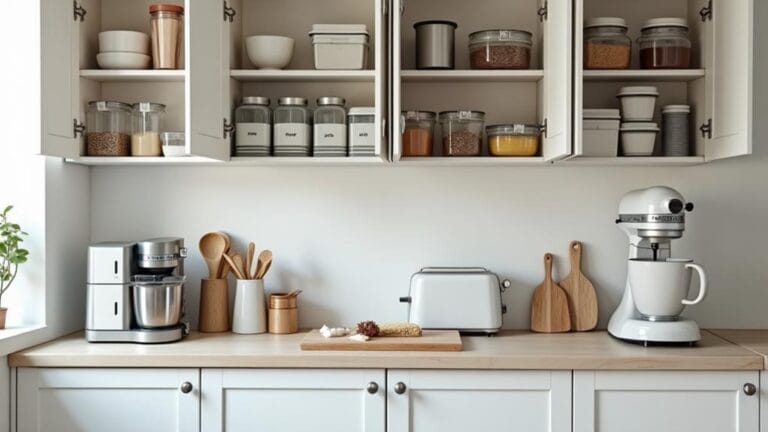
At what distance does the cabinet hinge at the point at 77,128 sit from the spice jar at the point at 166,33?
32 cm

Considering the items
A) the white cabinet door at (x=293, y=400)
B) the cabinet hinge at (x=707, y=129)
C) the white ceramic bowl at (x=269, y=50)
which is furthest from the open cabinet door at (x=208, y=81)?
the cabinet hinge at (x=707, y=129)

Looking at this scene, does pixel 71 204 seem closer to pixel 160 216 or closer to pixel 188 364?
pixel 160 216

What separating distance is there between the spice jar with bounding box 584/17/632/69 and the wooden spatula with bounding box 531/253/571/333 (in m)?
0.73

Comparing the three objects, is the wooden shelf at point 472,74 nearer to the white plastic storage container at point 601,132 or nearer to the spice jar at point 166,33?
the white plastic storage container at point 601,132

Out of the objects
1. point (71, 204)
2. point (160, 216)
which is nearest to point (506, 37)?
point (160, 216)

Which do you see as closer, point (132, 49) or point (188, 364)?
point (188, 364)

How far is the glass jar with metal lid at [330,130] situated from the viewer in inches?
118

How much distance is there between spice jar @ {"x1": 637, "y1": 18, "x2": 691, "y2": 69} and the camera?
119 inches

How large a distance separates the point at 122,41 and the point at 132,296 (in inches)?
34.7

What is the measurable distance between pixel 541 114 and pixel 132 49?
145 cm

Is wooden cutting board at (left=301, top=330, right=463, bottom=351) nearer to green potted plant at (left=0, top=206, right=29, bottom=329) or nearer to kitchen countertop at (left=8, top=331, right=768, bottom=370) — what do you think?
kitchen countertop at (left=8, top=331, right=768, bottom=370)

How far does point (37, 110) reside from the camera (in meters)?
2.68

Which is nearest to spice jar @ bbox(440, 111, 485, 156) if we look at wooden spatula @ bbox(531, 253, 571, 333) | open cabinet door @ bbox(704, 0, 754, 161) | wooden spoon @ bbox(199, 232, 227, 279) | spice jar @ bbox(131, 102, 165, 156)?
wooden spatula @ bbox(531, 253, 571, 333)

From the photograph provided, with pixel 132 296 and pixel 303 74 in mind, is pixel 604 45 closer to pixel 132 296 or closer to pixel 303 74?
pixel 303 74
